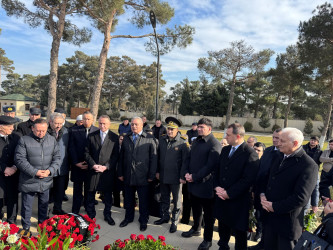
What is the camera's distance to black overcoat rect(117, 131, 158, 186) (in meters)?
3.69

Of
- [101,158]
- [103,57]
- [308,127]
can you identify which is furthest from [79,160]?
[308,127]

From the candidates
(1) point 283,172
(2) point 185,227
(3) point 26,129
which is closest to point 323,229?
(1) point 283,172

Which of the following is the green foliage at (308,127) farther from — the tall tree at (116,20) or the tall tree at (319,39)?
the tall tree at (116,20)

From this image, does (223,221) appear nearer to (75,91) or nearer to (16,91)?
(75,91)

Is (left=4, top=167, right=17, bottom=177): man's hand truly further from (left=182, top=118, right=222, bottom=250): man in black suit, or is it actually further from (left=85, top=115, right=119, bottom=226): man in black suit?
(left=182, top=118, right=222, bottom=250): man in black suit

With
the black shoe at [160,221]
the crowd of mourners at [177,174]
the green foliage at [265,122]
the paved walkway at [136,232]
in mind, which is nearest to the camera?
the crowd of mourners at [177,174]

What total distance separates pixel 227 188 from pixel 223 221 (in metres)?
0.45

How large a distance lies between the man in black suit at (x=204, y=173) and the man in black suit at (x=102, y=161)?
1.40 meters

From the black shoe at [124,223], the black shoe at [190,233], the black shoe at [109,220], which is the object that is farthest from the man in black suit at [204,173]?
the black shoe at [109,220]

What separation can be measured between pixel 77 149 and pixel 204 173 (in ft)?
8.04

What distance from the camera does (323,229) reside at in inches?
71.1

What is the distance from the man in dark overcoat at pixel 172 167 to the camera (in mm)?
3721

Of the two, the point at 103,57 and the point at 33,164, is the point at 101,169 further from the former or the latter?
the point at 103,57

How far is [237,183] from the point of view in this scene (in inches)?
108
